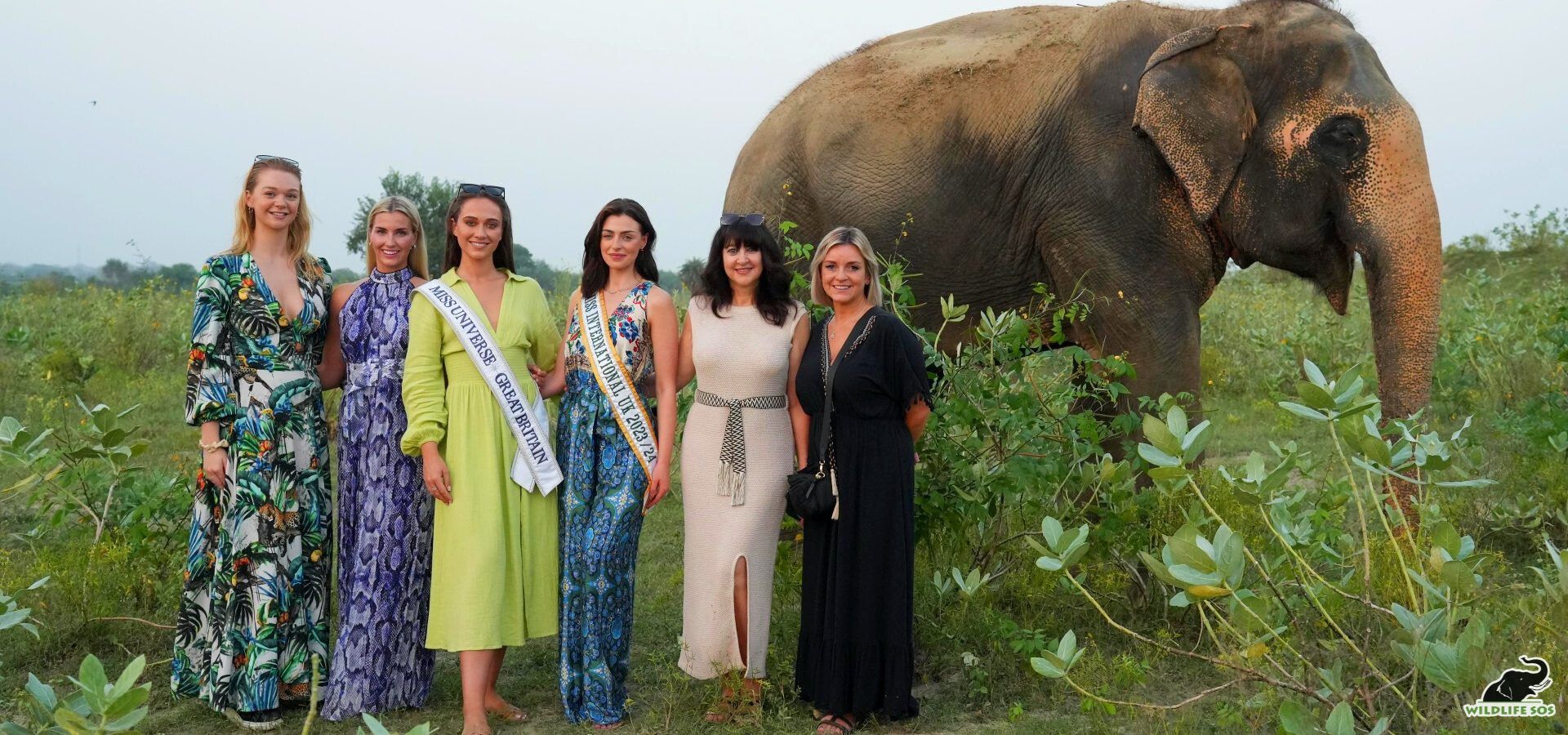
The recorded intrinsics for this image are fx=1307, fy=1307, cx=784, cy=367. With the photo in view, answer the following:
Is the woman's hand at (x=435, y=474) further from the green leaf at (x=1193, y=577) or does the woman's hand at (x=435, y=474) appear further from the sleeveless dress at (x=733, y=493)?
the green leaf at (x=1193, y=577)

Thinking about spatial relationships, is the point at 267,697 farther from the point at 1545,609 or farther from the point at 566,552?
the point at 1545,609

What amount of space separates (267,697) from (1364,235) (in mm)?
4664

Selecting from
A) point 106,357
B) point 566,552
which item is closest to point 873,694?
point 566,552

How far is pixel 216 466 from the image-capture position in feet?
14.7

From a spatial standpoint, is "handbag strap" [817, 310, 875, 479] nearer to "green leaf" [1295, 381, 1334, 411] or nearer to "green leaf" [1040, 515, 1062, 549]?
"green leaf" [1040, 515, 1062, 549]

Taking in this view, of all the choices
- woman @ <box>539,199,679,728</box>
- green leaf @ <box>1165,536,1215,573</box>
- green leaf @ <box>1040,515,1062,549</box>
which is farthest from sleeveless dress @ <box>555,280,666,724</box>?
green leaf @ <box>1165,536,1215,573</box>

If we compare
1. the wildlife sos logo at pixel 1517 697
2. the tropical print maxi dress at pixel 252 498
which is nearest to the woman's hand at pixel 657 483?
the tropical print maxi dress at pixel 252 498

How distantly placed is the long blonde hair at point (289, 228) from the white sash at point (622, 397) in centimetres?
113

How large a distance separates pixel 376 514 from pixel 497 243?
40.4 inches


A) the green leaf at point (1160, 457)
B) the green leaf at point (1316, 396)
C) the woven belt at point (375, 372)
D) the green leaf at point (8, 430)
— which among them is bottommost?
the green leaf at point (8, 430)

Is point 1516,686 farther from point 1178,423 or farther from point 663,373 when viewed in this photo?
point 663,373

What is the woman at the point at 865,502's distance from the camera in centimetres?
427

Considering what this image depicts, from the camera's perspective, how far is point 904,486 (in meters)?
4.32

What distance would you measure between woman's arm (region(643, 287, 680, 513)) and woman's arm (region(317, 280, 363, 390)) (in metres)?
1.17
